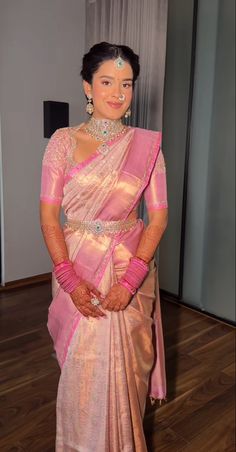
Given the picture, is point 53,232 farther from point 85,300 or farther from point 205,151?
point 205,151

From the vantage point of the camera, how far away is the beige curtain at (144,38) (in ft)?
7.75

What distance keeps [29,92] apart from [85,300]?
2570 millimetres

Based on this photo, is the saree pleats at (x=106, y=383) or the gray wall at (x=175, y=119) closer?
the saree pleats at (x=106, y=383)

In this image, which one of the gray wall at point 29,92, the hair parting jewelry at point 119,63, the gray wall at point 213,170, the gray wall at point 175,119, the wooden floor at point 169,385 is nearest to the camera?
the hair parting jewelry at point 119,63

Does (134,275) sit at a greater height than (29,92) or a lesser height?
lesser

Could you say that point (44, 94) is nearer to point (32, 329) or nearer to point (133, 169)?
point (32, 329)

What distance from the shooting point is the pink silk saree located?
49.2 inches

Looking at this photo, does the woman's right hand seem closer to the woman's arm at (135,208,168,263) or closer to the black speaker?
the woman's arm at (135,208,168,263)

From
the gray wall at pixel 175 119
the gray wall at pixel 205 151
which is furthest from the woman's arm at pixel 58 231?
the gray wall at pixel 175 119

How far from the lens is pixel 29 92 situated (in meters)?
3.32

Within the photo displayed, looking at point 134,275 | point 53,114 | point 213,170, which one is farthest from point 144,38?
point 134,275

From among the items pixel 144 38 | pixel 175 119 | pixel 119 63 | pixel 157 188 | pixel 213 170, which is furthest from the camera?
pixel 175 119

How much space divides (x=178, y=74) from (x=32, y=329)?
83.9 inches

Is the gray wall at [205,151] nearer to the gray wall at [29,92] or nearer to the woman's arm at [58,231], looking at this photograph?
the gray wall at [29,92]
